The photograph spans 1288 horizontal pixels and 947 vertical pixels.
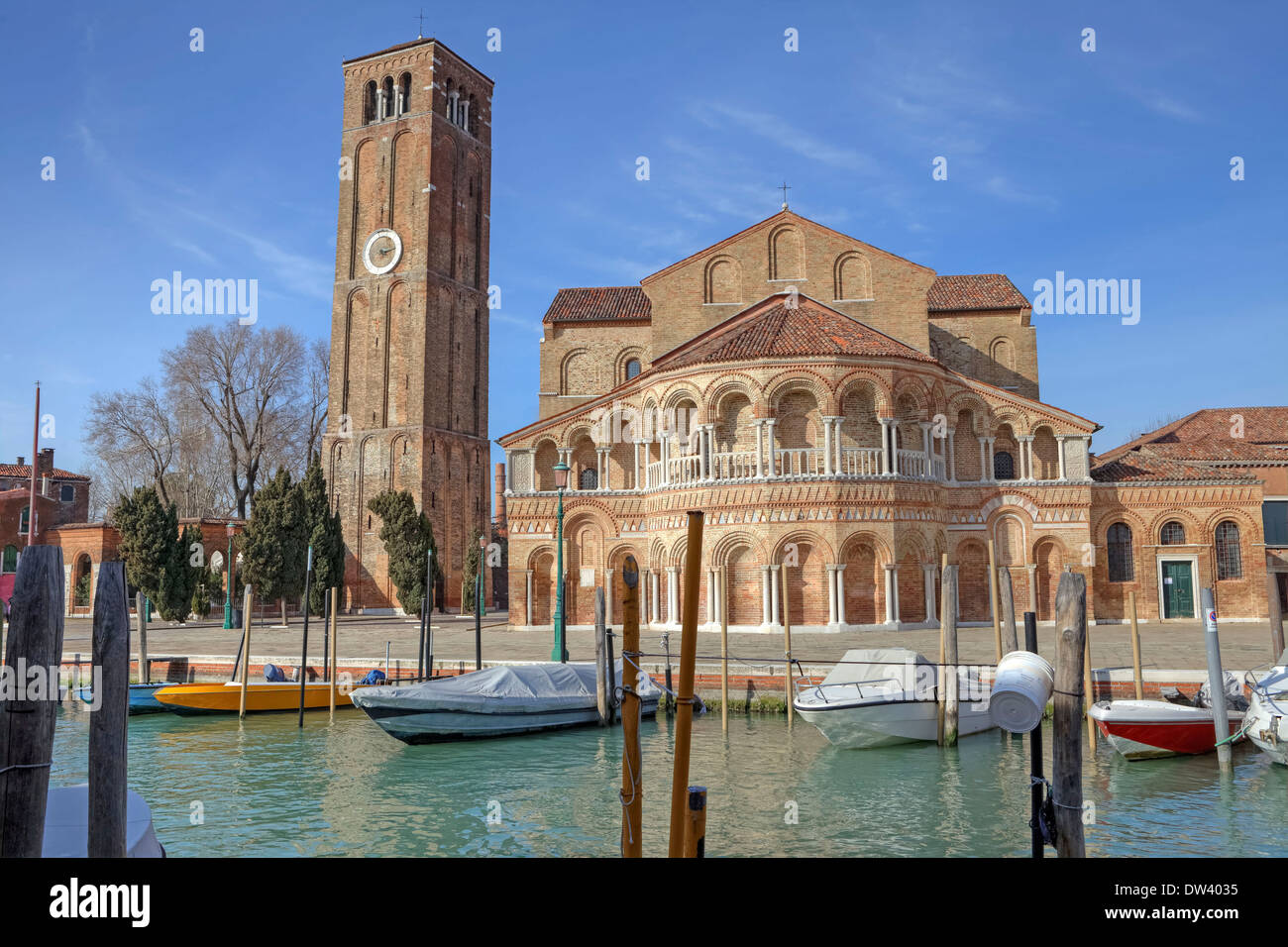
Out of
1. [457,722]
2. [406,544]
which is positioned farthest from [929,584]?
[406,544]

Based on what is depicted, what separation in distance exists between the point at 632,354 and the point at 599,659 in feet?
64.7

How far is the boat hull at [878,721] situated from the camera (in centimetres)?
1370

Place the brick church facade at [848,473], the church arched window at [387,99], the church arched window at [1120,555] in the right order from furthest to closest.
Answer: the church arched window at [387,99] < the church arched window at [1120,555] < the brick church facade at [848,473]

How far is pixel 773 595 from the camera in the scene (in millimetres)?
24641

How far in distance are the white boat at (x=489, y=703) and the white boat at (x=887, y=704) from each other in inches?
120

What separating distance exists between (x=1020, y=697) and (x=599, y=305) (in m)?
29.5

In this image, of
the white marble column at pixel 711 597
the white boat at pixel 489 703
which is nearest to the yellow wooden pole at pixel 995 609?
the white boat at pixel 489 703

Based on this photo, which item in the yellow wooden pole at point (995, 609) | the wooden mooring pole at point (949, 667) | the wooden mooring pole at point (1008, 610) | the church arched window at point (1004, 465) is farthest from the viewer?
the church arched window at point (1004, 465)

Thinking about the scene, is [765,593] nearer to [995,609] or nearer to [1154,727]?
[995,609]

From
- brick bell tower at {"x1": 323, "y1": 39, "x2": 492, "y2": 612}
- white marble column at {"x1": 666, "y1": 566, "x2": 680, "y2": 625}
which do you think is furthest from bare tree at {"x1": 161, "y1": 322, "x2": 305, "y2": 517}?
white marble column at {"x1": 666, "y1": 566, "x2": 680, "y2": 625}

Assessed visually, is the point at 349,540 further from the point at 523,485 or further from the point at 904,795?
the point at 904,795

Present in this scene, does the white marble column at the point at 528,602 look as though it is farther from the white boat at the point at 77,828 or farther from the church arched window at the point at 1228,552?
the white boat at the point at 77,828

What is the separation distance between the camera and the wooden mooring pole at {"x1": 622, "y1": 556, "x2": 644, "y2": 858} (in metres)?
6.10
